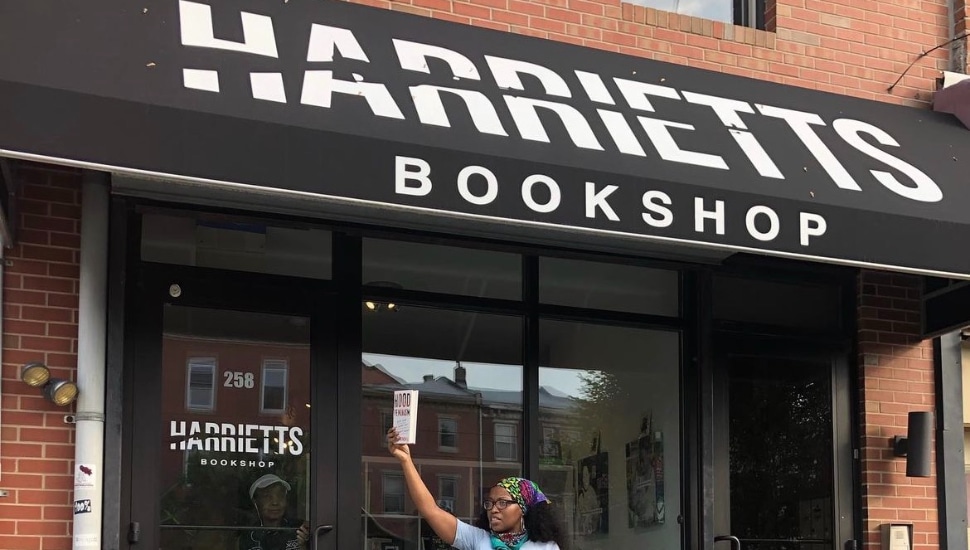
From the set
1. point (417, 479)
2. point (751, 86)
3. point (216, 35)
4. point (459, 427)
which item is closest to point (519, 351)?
point (459, 427)

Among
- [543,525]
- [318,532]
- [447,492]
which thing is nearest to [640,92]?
[543,525]

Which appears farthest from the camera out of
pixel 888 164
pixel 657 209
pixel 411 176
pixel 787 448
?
pixel 787 448

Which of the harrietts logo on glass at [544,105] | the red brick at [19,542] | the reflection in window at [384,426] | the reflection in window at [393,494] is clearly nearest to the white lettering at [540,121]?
the harrietts logo on glass at [544,105]

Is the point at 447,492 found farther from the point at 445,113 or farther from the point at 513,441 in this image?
the point at 445,113

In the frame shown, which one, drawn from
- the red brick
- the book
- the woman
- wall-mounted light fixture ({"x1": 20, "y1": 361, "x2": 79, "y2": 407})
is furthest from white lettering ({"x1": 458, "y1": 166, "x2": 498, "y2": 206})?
the red brick

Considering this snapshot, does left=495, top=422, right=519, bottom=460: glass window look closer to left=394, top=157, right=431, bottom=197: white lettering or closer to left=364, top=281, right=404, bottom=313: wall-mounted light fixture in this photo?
left=364, top=281, right=404, bottom=313: wall-mounted light fixture

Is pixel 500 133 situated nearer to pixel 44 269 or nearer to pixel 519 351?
pixel 519 351

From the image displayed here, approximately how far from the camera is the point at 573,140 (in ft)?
17.1

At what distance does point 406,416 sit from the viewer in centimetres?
493

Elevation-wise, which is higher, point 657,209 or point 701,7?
point 701,7

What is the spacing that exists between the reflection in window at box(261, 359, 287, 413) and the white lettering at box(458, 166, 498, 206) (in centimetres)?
159

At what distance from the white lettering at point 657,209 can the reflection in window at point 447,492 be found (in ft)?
6.76

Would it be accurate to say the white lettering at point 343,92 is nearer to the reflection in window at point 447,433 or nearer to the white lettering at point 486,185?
the white lettering at point 486,185

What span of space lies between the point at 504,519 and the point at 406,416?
638 mm
